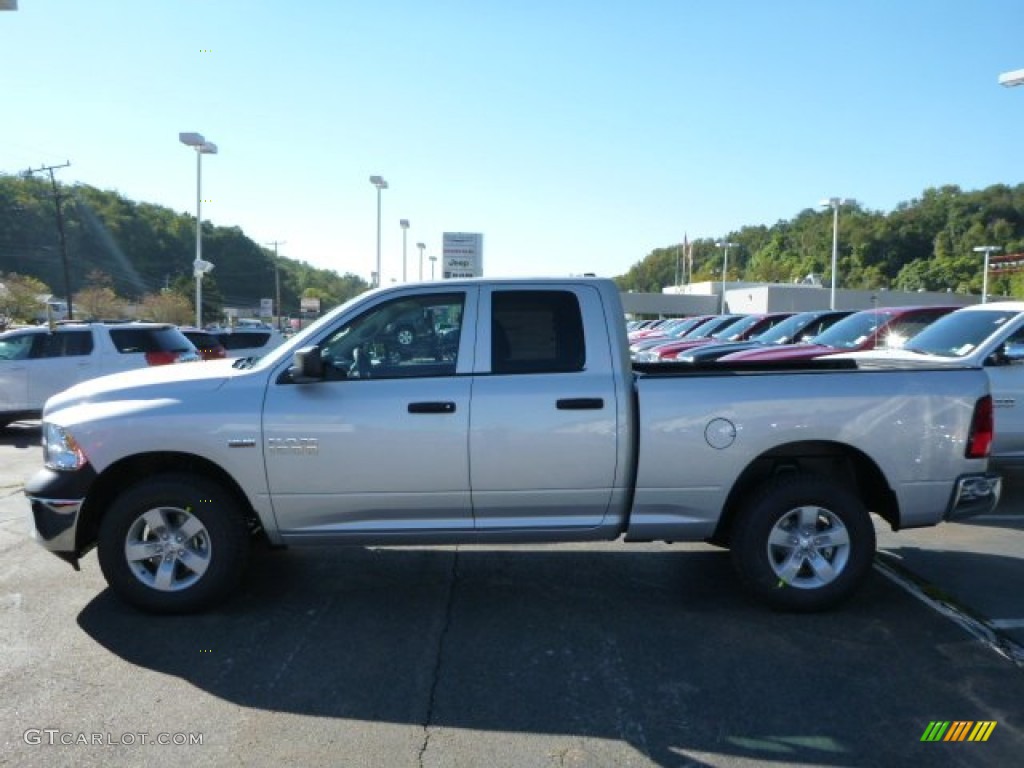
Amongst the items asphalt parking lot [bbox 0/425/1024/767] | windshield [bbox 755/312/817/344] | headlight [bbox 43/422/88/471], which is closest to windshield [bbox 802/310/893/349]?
windshield [bbox 755/312/817/344]

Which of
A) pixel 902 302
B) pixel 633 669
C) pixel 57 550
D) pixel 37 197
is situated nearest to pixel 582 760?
pixel 633 669

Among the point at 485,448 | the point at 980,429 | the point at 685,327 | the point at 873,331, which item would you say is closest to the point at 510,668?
the point at 485,448

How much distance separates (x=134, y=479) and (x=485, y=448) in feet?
7.09

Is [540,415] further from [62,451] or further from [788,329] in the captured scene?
[788,329]

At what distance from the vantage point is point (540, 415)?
14.7ft

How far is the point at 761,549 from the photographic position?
4.62m

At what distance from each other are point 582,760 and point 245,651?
201 centimetres

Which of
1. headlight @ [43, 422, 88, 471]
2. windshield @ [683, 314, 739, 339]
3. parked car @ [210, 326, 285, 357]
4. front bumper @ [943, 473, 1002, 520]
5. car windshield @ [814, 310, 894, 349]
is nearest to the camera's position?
headlight @ [43, 422, 88, 471]

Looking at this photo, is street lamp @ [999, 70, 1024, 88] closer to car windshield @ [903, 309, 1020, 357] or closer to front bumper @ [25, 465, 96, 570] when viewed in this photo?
car windshield @ [903, 309, 1020, 357]

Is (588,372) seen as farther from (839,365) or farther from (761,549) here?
(839,365)

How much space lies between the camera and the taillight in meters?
4.69

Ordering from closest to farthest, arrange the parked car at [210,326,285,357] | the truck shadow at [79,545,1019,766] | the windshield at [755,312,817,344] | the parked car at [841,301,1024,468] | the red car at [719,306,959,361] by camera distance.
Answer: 1. the truck shadow at [79,545,1019,766]
2. the parked car at [841,301,1024,468]
3. the red car at [719,306,959,361]
4. the windshield at [755,312,817,344]
5. the parked car at [210,326,285,357]

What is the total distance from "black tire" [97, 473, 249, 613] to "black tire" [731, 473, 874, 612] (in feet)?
9.97

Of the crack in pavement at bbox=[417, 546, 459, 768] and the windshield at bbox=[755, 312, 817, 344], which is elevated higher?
the windshield at bbox=[755, 312, 817, 344]
